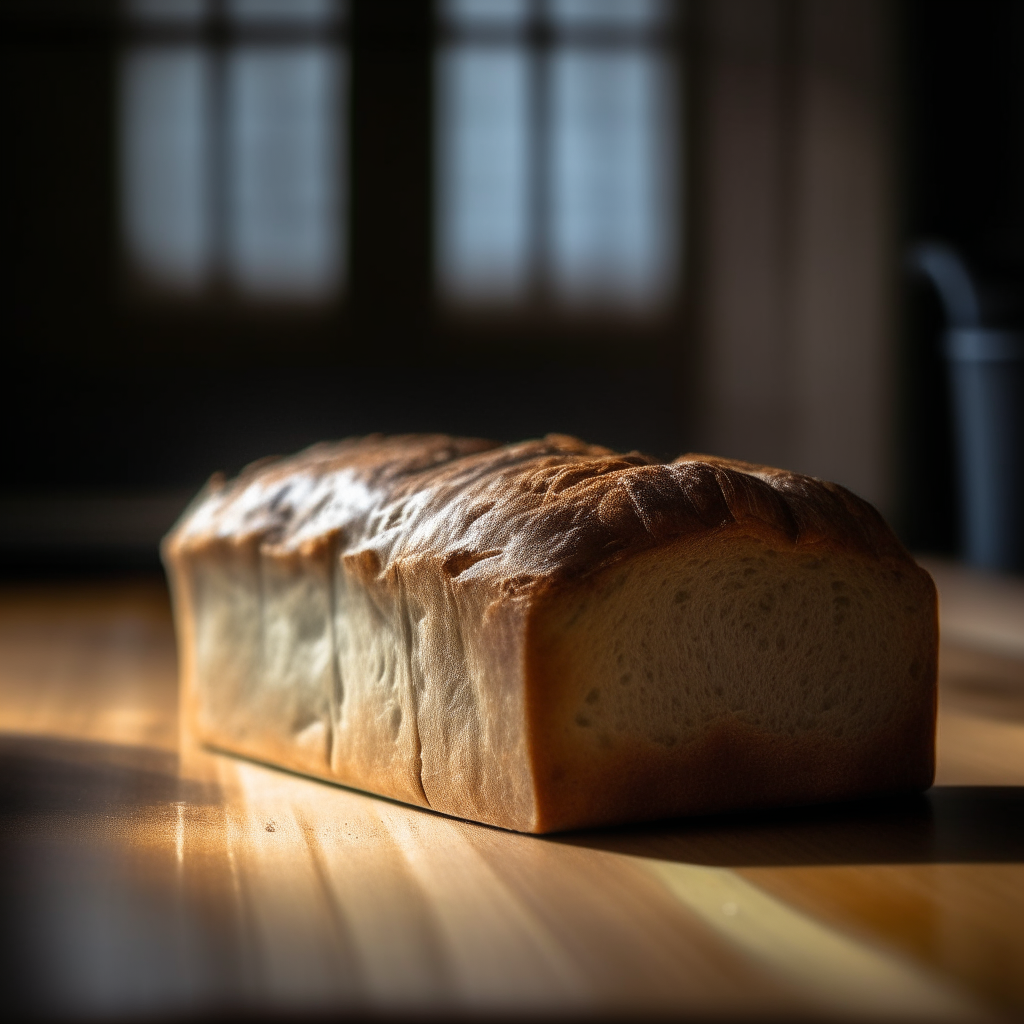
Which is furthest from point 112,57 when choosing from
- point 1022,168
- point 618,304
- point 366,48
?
point 1022,168

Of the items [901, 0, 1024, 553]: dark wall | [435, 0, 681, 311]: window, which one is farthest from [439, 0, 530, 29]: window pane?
[901, 0, 1024, 553]: dark wall

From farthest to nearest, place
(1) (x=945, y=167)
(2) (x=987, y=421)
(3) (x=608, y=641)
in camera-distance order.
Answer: (1) (x=945, y=167)
(2) (x=987, y=421)
(3) (x=608, y=641)

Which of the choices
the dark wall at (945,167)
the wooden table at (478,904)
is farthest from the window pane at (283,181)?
the wooden table at (478,904)

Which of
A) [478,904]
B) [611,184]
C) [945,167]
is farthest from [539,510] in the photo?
[611,184]

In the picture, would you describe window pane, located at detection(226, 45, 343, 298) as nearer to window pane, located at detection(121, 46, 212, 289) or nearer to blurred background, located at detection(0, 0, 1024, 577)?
blurred background, located at detection(0, 0, 1024, 577)

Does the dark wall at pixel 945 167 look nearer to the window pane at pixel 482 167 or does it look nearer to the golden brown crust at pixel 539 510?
the window pane at pixel 482 167

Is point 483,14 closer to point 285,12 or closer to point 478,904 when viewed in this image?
point 285,12
